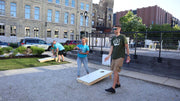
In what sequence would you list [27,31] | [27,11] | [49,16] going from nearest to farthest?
[27,11], [27,31], [49,16]

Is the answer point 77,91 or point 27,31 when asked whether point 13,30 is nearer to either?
point 27,31

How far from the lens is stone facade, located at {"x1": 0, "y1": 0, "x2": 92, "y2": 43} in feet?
78.5

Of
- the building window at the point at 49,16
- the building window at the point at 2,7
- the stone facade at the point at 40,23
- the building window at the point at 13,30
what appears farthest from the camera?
the building window at the point at 49,16

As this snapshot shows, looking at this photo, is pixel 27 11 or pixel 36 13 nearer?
pixel 27 11

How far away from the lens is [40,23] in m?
27.6

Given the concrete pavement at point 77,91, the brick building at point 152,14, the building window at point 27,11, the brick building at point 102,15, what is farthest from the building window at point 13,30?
the brick building at point 152,14

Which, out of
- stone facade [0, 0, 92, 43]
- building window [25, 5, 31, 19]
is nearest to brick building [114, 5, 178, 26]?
stone facade [0, 0, 92, 43]

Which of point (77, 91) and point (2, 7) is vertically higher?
point (2, 7)

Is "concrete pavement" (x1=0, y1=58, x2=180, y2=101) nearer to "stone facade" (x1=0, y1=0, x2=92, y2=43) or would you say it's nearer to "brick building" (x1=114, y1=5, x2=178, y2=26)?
"stone facade" (x1=0, y1=0, x2=92, y2=43)

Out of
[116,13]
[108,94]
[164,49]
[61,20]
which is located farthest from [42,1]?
[116,13]

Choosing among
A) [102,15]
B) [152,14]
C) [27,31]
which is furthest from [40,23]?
[152,14]

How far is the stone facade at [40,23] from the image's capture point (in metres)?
23.9

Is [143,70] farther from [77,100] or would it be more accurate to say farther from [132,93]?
[77,100]

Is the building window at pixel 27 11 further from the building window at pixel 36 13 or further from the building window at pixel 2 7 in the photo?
the building window at pixel 2 7
